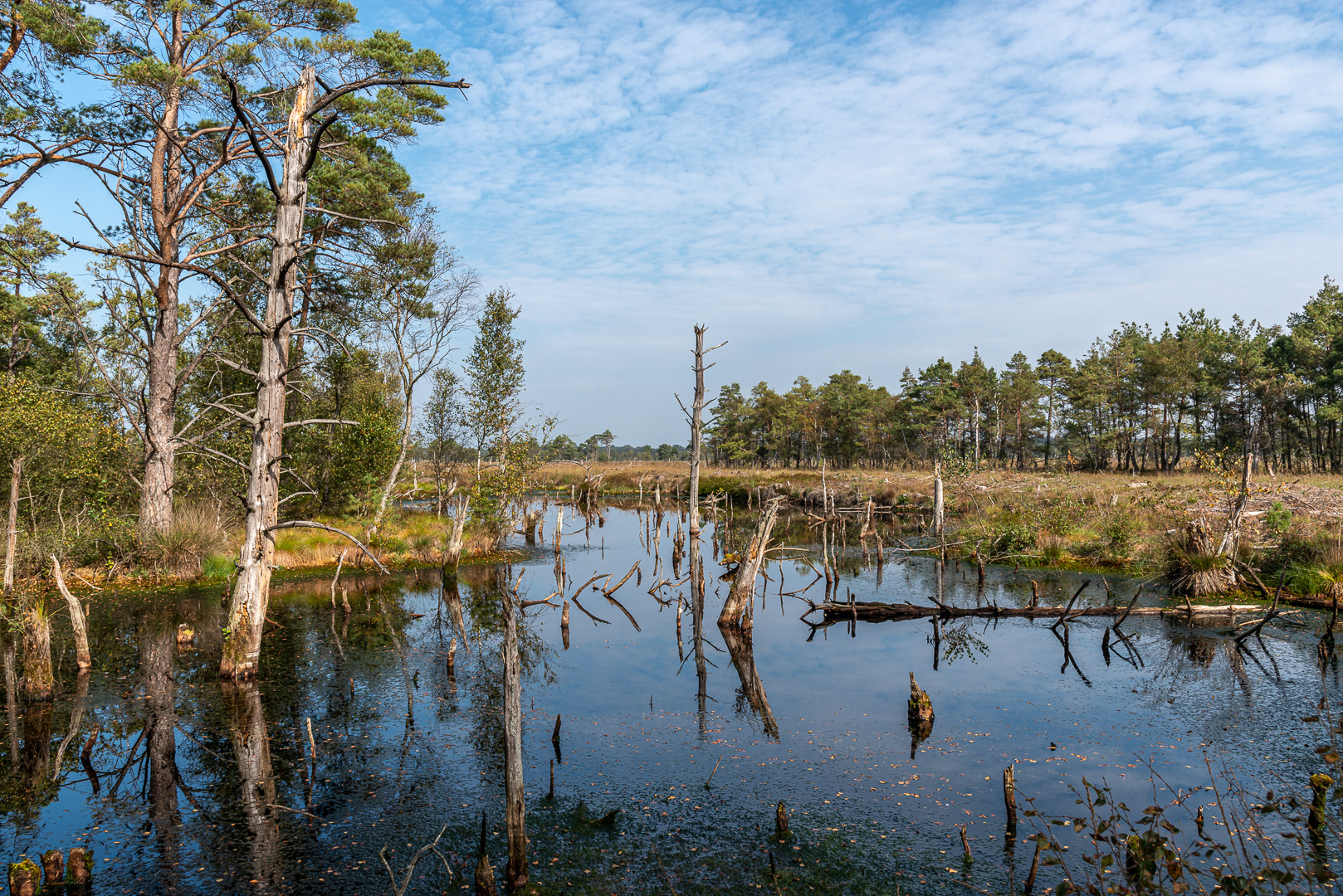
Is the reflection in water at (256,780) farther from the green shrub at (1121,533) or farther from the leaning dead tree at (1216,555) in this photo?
the green shrub at (1121,533)

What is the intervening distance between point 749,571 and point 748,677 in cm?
330

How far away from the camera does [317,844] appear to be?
7.24 metres

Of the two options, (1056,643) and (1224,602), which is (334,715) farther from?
(1224,602)

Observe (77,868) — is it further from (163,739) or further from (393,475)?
(393,475)

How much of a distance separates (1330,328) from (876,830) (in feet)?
219

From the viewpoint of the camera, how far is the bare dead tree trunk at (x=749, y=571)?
54.4 feet

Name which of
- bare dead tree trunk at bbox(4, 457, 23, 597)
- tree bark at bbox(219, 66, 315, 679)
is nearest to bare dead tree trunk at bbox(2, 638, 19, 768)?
bare dead tree trunk at bbox(4, 457, 23, 597)

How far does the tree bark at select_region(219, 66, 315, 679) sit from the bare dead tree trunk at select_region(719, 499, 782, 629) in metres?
10.0

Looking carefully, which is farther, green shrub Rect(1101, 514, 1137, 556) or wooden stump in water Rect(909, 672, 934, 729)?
green shrub Rect(1101, 514, 1137, 556)

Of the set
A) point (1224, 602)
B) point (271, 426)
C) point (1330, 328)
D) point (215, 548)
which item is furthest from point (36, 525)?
point (1330, 328)

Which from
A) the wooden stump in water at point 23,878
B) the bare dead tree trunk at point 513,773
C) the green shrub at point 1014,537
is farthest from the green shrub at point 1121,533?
the wooden stump in water at point 23,878

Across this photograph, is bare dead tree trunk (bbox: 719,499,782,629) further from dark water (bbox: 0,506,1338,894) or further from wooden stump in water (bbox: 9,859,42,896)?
wooden stump in water (bbox: 9,859,42,896)

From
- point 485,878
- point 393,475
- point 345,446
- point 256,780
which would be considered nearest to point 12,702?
point 256,780

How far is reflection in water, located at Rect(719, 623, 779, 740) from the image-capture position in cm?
1141
